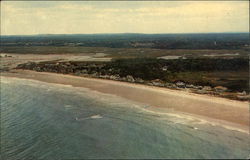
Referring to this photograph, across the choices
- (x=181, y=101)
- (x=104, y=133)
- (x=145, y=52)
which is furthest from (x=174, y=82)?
(x=145, y=52)

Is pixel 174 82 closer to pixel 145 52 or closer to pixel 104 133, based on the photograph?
pixel 104 133

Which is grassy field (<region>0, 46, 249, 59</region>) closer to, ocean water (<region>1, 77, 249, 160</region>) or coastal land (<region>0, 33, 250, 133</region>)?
coastal land (<region>0, 33, 250, 133</region>)

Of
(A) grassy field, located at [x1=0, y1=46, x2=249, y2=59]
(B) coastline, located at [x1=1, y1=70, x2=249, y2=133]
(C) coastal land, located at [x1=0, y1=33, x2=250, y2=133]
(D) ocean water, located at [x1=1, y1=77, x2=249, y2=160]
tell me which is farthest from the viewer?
(A) grassy field, located at [x1=0, y1=46, x2=249, y2=59]

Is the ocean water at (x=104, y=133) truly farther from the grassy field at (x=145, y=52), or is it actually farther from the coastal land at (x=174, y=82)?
the grassy field at (x=145, y=52)

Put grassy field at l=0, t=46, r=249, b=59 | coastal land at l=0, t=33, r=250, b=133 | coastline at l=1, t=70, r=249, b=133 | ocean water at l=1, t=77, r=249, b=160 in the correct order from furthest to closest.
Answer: grassy field at l=0, t=46, r=249, b=59 → coastal land at l=0, t=33, r=250, b=133 → coastline at l=1, t=70, r=249, b=133 → ocean water at l=1, t=77, r=249, b=160

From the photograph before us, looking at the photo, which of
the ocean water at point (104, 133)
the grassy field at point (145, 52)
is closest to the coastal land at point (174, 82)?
the ocean water at point (104, 133)

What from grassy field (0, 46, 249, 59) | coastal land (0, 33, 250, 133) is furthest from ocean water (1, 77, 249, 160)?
grassy field (0, 46, 249, 59)
